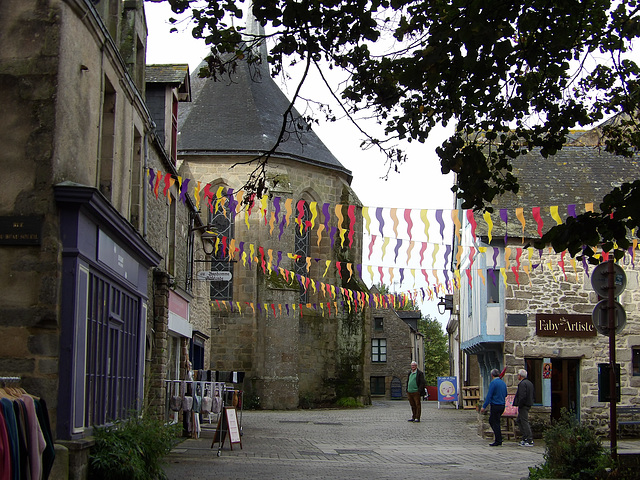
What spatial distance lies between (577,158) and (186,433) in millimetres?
11864

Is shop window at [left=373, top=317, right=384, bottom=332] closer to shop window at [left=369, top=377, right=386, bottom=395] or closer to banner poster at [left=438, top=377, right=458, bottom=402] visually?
shop window at [left=369, top=377, right=386, bottom=395]

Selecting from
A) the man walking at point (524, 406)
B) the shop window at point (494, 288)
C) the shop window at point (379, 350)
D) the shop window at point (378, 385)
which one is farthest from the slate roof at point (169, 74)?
the shop window at point (379, 350)

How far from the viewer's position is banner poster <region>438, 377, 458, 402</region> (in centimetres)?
3127

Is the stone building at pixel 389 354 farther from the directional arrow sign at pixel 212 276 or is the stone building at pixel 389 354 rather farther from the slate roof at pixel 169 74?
the slate roof at pixel 169 74

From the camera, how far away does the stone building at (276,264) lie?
97.0 ft

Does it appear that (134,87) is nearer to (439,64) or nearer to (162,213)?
(162,213)

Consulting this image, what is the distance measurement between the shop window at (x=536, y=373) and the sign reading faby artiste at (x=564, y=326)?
30.9 inches

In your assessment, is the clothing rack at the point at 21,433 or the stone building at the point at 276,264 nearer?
the clothing rack at the point at 21,433

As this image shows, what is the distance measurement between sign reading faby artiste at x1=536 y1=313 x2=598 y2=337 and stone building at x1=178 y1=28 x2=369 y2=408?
36.8 feet

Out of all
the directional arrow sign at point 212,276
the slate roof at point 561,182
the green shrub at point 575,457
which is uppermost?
the slate roof at point 561,182

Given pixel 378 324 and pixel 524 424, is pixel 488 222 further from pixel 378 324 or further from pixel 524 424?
pixel 378 324

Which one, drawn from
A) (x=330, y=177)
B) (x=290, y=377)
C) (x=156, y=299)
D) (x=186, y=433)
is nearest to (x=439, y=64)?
(x=156, y=299)

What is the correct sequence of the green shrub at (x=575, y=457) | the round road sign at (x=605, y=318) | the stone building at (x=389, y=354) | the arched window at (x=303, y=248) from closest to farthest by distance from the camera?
1. the green shrub at (x=575, y=457)
2. the round road sign at (x=605, y=318)
3. the arched window at (x=303, y=248)
4. the stone building at (x=389, y=354)

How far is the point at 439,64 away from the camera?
652 cm
